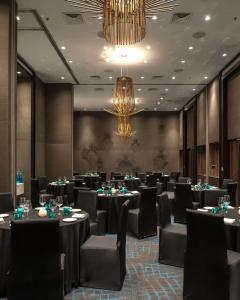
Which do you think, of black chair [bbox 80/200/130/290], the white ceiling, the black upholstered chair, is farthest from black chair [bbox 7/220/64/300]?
the white ceiling

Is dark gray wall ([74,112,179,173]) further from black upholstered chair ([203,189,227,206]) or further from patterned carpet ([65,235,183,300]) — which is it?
patterned carpet ([65,235,183,300])

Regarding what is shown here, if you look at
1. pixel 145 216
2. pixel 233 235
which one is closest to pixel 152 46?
pixel 145 216

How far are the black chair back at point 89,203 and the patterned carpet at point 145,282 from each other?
0.85 meters

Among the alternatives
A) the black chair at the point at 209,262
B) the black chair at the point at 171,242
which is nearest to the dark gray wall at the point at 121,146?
the black chair at the point at 171,242

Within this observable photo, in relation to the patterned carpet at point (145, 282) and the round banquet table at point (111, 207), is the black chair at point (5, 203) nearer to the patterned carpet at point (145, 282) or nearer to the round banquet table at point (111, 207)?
the patterned carpet at point (145, 282)

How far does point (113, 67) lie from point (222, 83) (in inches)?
151

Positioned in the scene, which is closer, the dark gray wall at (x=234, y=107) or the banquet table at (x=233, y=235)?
the banquet table at (x=233, y=235)

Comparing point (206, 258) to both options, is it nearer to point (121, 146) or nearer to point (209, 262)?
point (209, 262)

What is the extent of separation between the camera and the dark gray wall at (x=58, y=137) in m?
13.1

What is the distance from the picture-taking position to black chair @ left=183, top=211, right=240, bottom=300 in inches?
119

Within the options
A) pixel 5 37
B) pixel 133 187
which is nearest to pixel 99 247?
pixel 5 37

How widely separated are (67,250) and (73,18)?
5.37m

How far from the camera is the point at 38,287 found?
9.30 ft

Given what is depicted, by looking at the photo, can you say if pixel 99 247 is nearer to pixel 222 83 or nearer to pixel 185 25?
pixel 185 25
